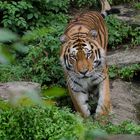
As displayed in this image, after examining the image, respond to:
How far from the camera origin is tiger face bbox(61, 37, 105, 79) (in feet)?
17.7

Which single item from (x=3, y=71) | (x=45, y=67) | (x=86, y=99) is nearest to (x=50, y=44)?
(x=45, y=67)

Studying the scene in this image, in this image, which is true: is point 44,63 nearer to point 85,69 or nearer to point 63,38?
point 63,38

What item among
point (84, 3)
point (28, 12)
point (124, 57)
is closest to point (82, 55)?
point (124, 57)

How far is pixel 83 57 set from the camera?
5.45 metres

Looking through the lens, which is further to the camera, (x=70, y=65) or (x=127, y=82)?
(x=127, y=82)

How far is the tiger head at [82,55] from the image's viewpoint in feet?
17.7

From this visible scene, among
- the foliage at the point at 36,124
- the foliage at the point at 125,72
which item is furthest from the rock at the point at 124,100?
the foliage at the point at 36,124

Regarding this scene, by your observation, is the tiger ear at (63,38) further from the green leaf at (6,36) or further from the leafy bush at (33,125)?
the green leaf at (6,36)

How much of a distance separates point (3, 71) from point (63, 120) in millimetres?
2602

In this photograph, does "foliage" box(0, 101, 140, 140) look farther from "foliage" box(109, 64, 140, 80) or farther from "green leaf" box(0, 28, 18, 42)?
"foliage" box(109, 64, 140, 80)

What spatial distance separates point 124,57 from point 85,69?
1863 mm

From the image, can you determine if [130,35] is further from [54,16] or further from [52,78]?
[52,78]

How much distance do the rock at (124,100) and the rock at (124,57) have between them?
367mm

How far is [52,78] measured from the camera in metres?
6.27
